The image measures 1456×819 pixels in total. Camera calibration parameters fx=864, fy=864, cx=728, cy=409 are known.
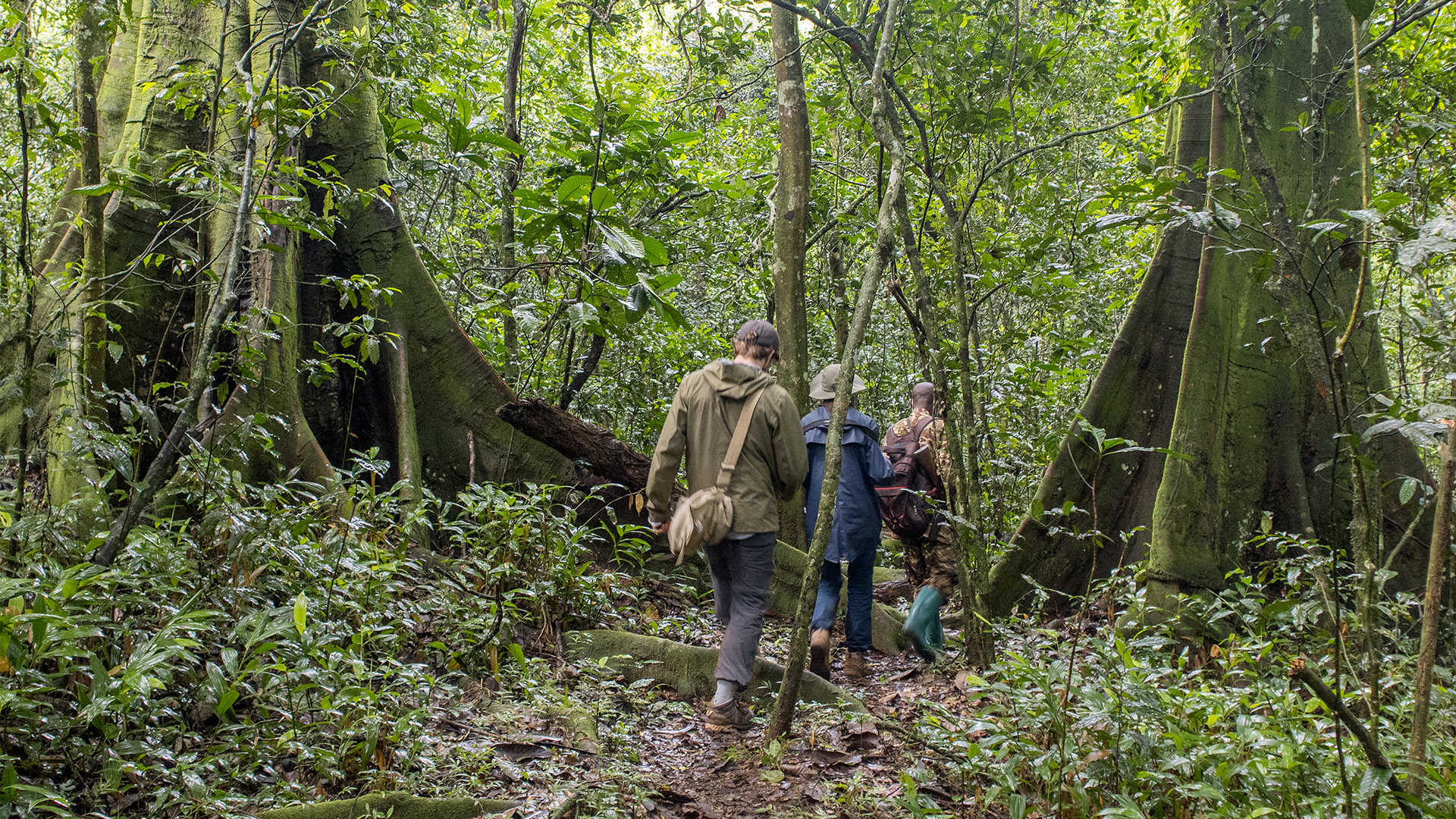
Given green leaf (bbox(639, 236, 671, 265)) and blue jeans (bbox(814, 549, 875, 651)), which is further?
blue jeans (bbox(814, 549, 875, 651))

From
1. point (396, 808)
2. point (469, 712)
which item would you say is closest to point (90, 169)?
point (469, 712)

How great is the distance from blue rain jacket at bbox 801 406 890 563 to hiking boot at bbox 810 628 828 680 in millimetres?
508

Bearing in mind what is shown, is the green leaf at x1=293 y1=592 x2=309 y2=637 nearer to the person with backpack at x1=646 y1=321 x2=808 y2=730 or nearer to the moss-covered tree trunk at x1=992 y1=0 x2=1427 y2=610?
the person with backpack at x1=646 y1=321 x2=808 y2=730

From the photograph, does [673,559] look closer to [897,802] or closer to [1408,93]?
[897,802]

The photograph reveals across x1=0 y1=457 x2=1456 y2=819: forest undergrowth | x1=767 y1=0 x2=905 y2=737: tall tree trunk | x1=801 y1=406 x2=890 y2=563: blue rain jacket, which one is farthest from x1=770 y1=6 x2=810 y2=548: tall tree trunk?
x1=0 y1=457 x2=1456 y2=819: forest undergrowth

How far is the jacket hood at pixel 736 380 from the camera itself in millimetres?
4539

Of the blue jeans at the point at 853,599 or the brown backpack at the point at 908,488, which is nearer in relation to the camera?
the blue jeans at the point at 853,599

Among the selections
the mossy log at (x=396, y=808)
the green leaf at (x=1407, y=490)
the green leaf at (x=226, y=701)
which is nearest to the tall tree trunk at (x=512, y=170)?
the green leaf at (x=226, y=701)

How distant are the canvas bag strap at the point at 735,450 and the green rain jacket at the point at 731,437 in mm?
33

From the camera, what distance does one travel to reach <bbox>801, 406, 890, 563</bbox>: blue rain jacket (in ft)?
18.1

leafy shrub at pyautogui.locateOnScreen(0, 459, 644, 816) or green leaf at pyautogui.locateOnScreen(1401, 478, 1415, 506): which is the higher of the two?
green leaf at pyautogui.locateOnScreen(1401, 478, 1415, 506)

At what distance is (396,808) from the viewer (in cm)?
257

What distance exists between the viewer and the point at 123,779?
8.18ft

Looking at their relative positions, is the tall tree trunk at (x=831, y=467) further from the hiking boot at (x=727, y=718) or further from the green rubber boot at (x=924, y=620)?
the green rubber boot at (x=924, y=620)
